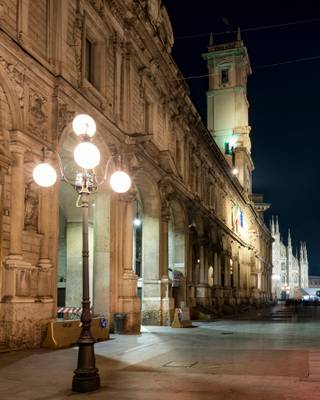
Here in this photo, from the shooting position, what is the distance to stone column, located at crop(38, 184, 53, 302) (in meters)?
17.8

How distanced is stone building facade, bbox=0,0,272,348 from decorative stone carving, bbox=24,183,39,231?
0.05m

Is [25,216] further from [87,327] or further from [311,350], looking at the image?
[311,350]

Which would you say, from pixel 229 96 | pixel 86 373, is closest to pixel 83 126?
pixel 86 373

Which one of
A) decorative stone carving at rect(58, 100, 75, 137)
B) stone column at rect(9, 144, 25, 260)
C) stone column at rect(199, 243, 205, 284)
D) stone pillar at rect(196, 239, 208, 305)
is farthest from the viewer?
stone column at rect(199, 243, 205, 284)

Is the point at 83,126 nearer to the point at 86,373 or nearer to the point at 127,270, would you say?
the point at 86,373

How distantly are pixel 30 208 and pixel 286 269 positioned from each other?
15652cm

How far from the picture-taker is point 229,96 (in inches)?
3004

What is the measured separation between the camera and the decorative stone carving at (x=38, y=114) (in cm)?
1788

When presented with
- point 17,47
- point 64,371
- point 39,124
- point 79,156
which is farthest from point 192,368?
point 17,47

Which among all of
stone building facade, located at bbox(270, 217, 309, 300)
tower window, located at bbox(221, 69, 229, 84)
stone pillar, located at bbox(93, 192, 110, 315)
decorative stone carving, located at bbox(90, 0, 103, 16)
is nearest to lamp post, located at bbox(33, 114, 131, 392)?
stone pillar, located at bbox(93, 192, 110, 315)

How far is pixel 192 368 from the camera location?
530 inches

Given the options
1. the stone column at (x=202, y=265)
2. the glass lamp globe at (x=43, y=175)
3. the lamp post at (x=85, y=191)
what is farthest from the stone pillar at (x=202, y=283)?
the glass lamp globe at (x=43, y=175)

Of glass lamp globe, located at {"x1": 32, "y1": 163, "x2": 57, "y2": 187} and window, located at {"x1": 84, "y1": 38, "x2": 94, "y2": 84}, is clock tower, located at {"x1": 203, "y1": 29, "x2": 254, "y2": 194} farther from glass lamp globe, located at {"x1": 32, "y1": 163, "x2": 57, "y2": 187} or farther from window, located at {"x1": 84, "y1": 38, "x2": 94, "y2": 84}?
glass lamp globe, located at {"x1": 32, "y1": 163, "x2": 57, "y2": 187}

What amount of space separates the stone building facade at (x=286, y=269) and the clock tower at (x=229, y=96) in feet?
272
